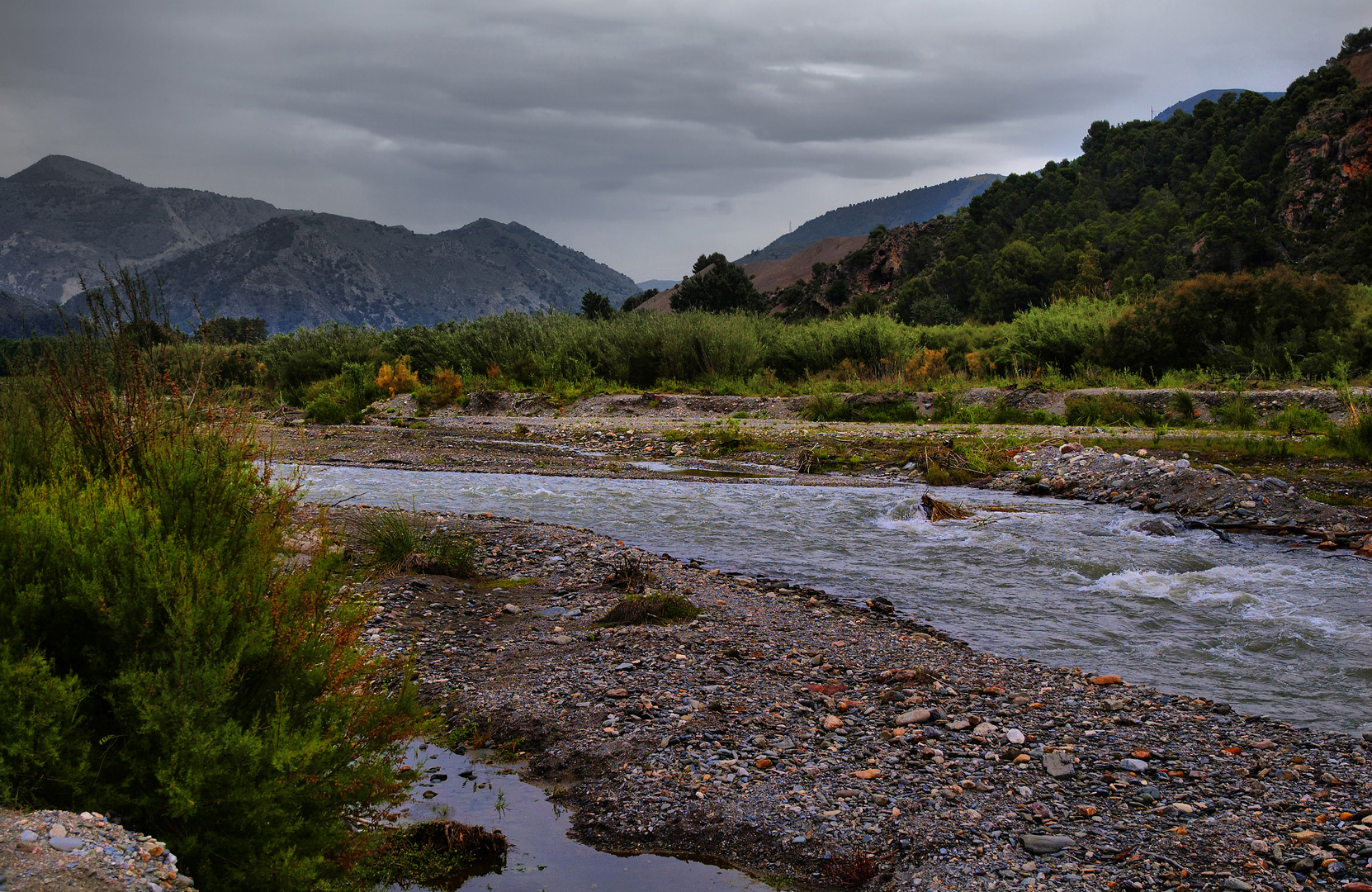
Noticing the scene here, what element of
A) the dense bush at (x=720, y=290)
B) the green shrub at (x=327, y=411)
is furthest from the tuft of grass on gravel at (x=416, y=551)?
the dense bush at (x=720, y=290)

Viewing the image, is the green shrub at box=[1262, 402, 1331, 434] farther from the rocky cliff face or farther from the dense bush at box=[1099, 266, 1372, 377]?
the rocky cliff face

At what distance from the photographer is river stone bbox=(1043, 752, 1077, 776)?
444 cm

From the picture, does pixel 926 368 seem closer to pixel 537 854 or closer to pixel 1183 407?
pixel 1183 407

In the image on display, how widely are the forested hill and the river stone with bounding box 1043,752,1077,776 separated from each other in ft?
141

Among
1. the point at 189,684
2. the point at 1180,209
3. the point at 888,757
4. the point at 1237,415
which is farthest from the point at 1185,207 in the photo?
the point at 189,684

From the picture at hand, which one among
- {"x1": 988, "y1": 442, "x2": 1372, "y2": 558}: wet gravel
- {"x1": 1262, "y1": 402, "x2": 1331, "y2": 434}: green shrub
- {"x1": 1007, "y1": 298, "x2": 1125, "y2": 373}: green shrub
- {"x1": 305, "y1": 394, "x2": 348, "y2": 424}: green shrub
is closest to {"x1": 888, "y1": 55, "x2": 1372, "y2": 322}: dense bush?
{"x1": 1007, "y1": 298, "x2": 1125, "y2": 373}: green shrub

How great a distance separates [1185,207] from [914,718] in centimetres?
6491

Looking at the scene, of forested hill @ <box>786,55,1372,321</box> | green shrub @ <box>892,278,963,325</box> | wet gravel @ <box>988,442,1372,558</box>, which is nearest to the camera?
wet gravel @ <box>988,442,1372,558</box>

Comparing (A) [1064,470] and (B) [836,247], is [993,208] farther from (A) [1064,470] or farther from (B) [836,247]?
(B) [836,247]

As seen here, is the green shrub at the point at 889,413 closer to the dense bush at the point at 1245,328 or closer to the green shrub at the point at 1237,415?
the dense bush at the point at 1245,328

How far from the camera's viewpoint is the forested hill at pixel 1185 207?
48.9 meters

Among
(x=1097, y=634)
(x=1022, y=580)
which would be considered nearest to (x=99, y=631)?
(x=1097, y=634)

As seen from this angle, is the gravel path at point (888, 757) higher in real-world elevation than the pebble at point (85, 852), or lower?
lower

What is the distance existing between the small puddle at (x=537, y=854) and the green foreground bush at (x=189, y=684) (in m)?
0.53
